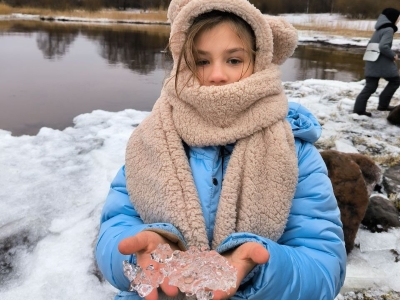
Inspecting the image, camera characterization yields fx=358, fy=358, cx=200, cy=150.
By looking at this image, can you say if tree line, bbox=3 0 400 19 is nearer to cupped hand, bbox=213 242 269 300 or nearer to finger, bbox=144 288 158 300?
cupped hand, bbox=213 242 269 300

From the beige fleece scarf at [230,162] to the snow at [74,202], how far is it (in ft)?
4.55

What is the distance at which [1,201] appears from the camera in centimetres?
333

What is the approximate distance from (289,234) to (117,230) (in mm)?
630

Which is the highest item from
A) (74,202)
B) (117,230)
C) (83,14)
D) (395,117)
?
(83,14)

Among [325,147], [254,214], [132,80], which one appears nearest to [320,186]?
[254,214]

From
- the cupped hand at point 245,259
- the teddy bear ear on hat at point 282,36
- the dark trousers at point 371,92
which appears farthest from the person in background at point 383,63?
the cupped hand at point 245,259

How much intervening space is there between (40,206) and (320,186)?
275 cm

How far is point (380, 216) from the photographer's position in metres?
3.01

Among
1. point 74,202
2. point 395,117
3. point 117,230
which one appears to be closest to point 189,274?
point 117,230

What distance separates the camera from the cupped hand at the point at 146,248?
94 cm

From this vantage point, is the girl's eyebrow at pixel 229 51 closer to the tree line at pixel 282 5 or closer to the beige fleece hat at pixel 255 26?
the beige fleece hat at pixel 255 26

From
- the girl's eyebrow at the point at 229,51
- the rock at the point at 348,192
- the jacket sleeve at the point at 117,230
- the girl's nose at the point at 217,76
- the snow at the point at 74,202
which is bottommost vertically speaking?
the snow at the point at 74,202

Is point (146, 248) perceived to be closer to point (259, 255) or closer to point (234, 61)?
point (259, 255)

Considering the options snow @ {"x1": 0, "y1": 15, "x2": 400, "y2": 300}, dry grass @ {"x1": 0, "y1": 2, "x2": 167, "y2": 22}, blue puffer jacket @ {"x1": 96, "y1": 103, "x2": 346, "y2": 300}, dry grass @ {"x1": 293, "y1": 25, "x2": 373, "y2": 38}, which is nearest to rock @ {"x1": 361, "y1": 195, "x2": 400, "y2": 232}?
snow @ {"x1": 0, "y1": 15, "x2": 400, "y2": 300}
